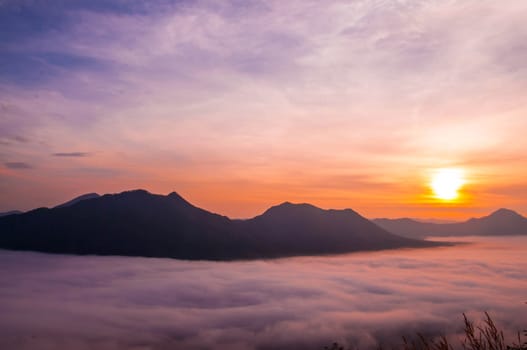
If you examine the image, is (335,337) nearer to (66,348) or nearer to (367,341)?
(367,341)

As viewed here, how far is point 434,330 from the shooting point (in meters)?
185

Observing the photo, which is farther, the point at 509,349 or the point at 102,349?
the point at 102,349

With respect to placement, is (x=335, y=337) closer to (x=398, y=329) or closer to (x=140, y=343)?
(x=398, y=329)

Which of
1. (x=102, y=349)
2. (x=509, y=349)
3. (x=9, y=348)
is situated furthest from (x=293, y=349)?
(x=509, y=349)

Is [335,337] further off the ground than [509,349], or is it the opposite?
[509,349]

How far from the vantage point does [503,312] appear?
19900 centimetres

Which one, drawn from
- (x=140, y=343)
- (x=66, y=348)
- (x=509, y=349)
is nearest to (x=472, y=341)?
(x=509, y=349)

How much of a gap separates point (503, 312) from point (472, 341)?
225957mm

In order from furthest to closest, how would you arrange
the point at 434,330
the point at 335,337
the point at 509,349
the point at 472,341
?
the point at 335,337 → the point at 434,330 → the point at 509,349 → the point at 472,341

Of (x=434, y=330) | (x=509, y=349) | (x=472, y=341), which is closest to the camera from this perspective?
(x=472, y=341)

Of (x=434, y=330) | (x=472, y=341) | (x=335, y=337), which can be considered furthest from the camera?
(x=335, y=337)

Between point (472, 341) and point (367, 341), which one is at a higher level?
point (472, 341)

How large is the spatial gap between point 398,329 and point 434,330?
16.4 m

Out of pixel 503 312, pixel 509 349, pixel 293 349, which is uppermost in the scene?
pixel 509 349
